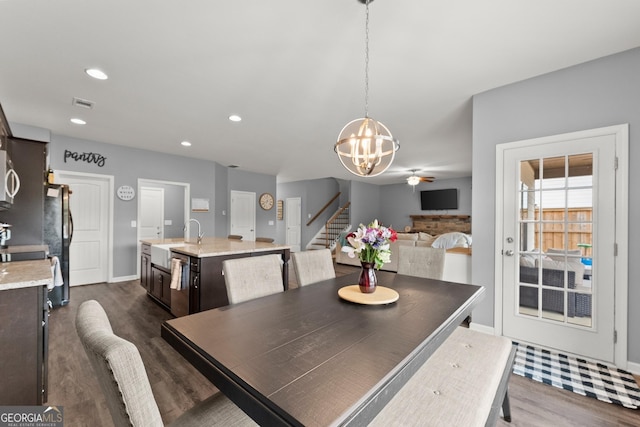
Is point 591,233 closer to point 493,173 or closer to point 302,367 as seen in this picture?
point 493,173

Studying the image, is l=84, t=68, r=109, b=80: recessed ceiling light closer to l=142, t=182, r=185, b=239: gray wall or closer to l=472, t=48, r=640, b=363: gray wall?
l=472, t=48, r=640, b=363: gray wall

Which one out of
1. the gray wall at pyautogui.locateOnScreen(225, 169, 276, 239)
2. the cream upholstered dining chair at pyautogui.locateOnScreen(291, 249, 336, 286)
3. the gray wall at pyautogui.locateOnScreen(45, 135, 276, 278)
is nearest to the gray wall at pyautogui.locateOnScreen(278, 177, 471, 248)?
the gray wall at pyautogui.locateOnScreen(225, 169, 276, 239)

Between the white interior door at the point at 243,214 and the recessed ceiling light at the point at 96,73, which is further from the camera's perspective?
the white interior door at the point at 243,214

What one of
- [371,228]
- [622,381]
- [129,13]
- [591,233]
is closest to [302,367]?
[371,228]

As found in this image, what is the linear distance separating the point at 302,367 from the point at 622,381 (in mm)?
2639

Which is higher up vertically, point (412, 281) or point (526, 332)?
point (412, 281)

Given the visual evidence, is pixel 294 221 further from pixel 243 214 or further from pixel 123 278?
pixel 123 278

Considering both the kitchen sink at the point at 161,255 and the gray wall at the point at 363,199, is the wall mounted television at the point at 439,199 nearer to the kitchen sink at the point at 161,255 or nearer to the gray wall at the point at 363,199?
the gray wall at the point at 363,199

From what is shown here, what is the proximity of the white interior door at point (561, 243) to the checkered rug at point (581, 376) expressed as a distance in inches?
4.8

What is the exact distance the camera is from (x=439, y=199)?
29.3 ft

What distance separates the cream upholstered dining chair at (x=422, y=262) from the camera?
2.50 metres

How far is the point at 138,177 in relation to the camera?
5328 mm

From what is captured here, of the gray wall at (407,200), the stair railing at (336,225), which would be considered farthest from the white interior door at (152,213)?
the gray wall at (407,200)

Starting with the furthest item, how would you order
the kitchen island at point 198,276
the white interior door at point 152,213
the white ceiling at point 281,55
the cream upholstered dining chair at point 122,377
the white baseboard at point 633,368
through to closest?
the white interior door at point 152,213 < the kitchen island at point 198,276 < the white baseboard at point 633,368 < the white ceiling at point 281,55 < the cream upholstered dining chair at point 122,377
